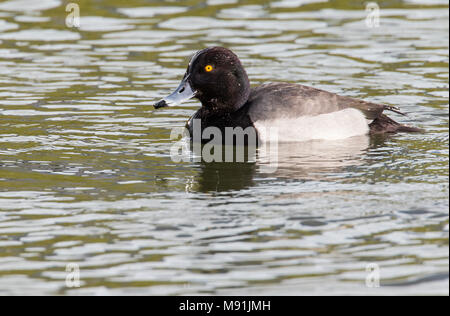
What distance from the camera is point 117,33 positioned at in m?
16.0

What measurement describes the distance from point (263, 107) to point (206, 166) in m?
1.20

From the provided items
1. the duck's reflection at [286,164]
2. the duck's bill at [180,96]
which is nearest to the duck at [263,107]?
the duck's bill at [180,96]

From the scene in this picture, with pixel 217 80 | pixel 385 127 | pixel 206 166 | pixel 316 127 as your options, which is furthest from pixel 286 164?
pixel 385 127

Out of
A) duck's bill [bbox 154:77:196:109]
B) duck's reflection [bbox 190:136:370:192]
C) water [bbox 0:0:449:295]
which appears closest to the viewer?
water [bbox 0:0:449:295]

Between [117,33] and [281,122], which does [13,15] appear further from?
[281,122]

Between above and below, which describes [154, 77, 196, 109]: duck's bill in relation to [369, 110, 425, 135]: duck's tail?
above

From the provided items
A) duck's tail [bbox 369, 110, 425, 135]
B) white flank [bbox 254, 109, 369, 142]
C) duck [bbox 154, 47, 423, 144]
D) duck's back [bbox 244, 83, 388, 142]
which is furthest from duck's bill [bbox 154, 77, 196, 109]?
duck's tail [bbox 369, 110, 425, 135]

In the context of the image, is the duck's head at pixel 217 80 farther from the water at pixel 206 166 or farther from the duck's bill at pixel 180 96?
the water at pixel 206 166

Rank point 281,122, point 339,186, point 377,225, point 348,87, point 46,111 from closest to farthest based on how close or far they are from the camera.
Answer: point 377,225, point 339,186, point 281,122, point 46,111, point 348,87

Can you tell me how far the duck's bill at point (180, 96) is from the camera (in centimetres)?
1130

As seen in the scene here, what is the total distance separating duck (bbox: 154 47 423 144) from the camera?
36.2 feet

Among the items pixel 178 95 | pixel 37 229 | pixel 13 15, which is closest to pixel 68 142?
pixel 178 95

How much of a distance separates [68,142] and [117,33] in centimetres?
531

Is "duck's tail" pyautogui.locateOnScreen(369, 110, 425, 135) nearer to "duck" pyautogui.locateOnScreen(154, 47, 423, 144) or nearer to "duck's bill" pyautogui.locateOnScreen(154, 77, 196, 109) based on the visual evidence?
"duck" pyautogui.locateOnScreen(154, 47, 423, 144)
